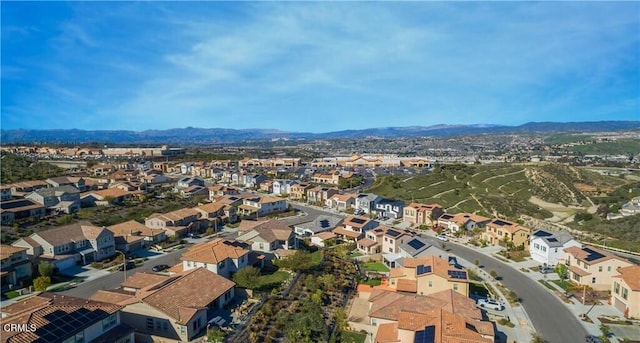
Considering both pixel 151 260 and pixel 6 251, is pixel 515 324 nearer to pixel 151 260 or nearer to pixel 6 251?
pixel 151 260

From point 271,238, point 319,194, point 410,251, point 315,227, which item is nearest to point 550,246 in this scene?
point 410,251

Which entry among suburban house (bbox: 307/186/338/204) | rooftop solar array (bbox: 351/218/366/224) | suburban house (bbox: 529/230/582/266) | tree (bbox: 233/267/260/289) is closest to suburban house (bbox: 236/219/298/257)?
tree (bbox: 233/267/260/289)

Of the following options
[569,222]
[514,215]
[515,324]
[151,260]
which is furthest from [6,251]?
[569,222]

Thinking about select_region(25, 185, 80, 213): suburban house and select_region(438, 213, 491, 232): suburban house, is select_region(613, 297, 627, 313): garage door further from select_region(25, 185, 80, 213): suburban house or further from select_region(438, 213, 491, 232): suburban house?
select_region(25, 185, 80, 213): suburban house

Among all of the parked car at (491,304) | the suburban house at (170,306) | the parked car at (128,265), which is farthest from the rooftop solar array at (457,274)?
the parked car at (128,265)

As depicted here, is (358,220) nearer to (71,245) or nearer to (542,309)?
(542,309)

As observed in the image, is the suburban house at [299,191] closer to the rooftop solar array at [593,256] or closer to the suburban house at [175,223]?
the suburban house at [175,223]
